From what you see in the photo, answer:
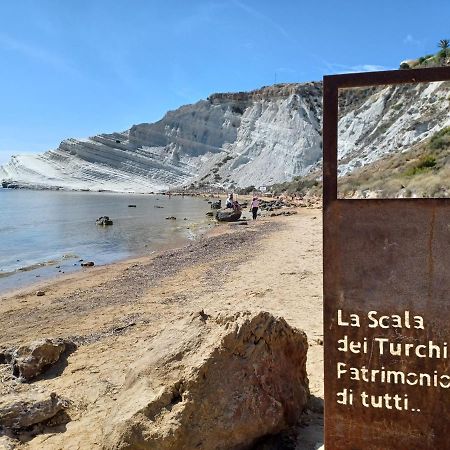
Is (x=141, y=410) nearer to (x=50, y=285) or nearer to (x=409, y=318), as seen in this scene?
(x=409, y=318)

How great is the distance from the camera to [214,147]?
95.6 m

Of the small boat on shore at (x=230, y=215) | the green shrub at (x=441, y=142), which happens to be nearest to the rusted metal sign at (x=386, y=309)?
the small boat on shore at (x=230, y=215)

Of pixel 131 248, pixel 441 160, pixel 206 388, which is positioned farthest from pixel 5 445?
pixel 441 160

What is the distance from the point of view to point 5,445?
3223mm

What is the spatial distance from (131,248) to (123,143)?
83827 millimetres

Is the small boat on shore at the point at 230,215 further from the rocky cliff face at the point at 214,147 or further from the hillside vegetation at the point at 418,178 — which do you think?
the rocky cliff face at the point at 214,147

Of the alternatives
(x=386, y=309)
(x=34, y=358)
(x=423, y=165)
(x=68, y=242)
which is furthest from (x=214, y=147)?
(x=386, y=309)

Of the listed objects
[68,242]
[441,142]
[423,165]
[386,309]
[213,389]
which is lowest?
[68,242]

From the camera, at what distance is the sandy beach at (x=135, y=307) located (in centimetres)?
379

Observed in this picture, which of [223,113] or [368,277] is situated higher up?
[223,113]

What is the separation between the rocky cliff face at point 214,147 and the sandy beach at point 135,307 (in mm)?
51574

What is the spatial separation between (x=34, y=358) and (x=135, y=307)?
293 cm

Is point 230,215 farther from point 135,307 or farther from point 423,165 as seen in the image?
point 135,307

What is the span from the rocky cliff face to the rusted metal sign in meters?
60.1
